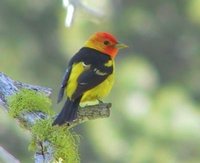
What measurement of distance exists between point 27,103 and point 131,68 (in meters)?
6.39

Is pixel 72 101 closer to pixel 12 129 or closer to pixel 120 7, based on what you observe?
pixel 12 129

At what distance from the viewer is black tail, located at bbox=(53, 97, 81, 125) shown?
4.08 m

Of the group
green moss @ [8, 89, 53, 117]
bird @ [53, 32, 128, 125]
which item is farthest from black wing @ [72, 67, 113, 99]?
green moss @ [8, 89, 53, 117]

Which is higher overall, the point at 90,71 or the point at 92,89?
the point at 90,71

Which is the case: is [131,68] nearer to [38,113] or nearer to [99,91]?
[99,91]

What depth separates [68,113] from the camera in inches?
169

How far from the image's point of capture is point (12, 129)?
10.7 m

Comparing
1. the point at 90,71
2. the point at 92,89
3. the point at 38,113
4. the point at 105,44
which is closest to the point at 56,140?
the point at 38,113

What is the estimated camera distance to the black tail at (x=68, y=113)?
4.08m

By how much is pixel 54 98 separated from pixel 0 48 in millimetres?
934

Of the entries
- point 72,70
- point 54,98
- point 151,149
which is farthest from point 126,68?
point 72,70

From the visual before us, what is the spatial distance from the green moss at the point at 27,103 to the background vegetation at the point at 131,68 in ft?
13.3

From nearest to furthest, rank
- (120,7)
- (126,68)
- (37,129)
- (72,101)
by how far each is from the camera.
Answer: (37,129) → (72,101) → (126,68) → (120,7)

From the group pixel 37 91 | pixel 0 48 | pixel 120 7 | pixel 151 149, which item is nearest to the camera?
pixel 37 91
